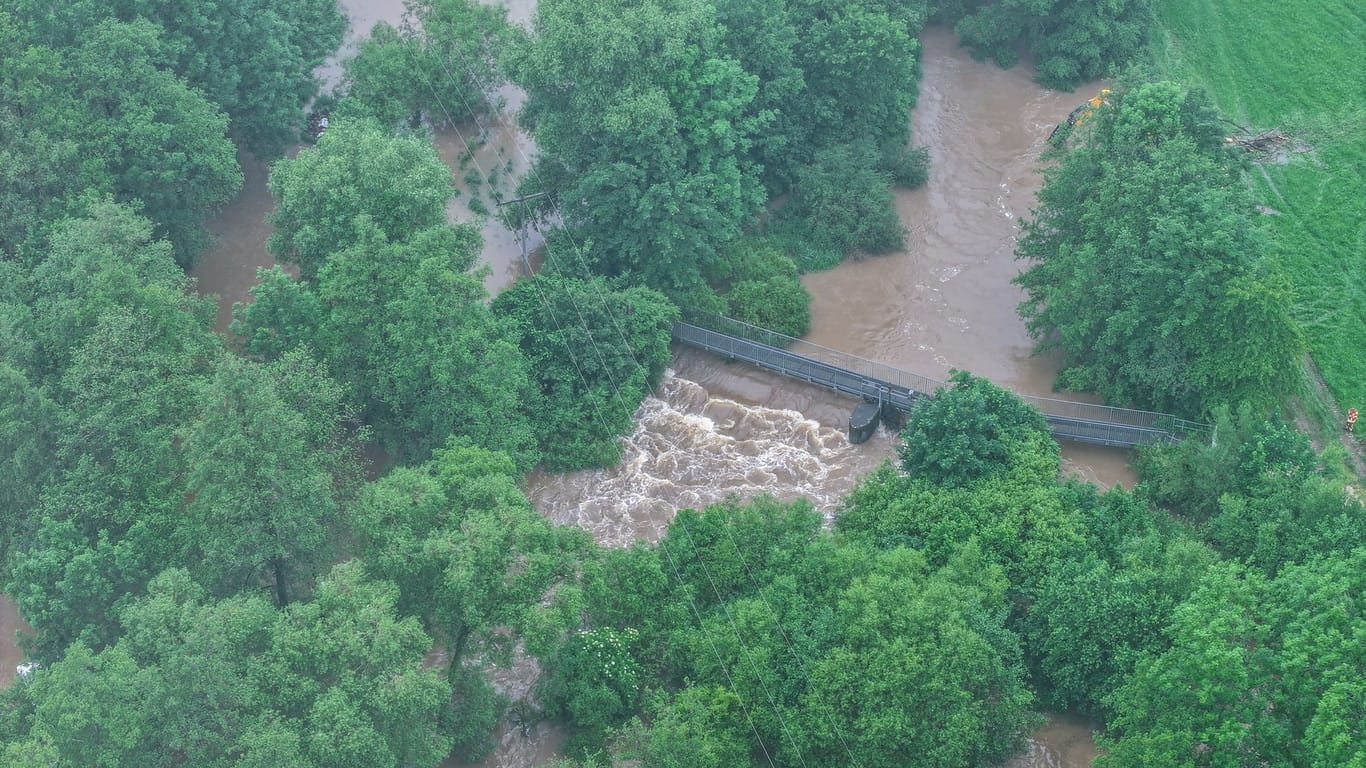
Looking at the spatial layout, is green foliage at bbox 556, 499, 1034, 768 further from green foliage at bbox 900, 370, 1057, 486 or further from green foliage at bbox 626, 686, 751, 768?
green foliage at bbox 900, 370, 1057, 486

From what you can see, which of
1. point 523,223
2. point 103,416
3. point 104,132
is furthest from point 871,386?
point 104,132

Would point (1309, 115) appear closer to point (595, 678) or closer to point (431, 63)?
point (431, 63)

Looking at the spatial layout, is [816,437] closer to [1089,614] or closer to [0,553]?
[1089,614]

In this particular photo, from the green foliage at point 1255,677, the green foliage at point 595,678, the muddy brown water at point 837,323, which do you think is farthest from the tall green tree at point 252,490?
the green foliage at point 1255,677

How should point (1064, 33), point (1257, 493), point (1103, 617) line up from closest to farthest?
point (1103, 617) < point (1257, 493) < point (1064, 33)

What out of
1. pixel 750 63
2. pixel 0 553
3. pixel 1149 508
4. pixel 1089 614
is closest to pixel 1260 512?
pixel 1149 508

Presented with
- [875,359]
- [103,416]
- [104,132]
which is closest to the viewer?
[103,416]
